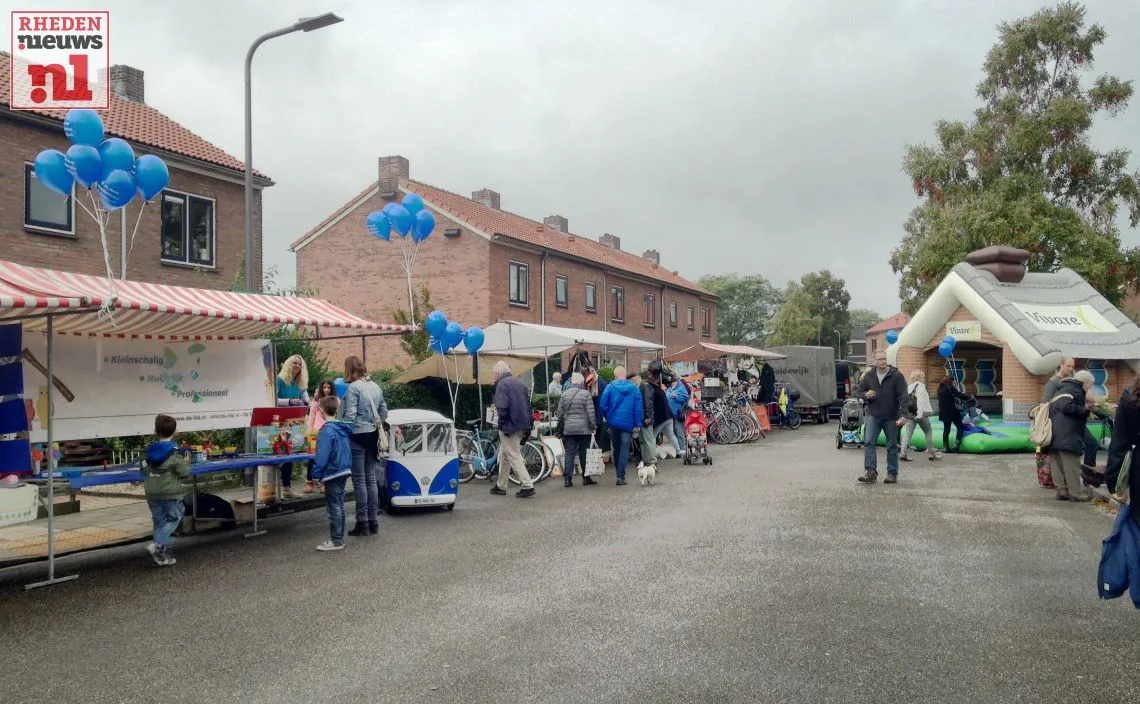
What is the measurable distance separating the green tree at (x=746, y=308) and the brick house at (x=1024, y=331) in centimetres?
7361

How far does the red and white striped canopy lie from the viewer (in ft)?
22.0

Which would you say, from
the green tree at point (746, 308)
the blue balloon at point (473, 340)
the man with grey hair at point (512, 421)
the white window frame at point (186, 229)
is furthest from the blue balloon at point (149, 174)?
the green tree at point (746, 308)

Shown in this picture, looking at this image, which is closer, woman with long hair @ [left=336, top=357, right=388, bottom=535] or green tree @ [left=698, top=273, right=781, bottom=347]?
woman with long hair @ [left=336, top=357, right=388, bottom=535]

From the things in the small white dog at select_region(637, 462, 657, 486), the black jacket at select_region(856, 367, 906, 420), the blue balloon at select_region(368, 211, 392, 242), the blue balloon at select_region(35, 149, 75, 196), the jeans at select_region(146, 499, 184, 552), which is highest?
the blue balloon at select_region(368, 211, 392, 242)

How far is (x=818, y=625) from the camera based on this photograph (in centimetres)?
536

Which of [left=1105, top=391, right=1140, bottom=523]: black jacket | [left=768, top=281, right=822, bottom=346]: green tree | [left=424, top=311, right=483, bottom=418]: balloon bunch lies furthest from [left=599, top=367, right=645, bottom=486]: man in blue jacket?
[left=768, top=281, right=822, bottom=346]: green tree

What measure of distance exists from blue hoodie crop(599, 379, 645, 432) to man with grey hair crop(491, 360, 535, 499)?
1758mm

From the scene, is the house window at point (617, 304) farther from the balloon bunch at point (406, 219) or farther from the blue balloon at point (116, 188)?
the blue balloon at point (116, 188)

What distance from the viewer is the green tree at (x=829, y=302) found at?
72.1m

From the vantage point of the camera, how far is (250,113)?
1170 centimetres

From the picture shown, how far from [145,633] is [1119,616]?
6.51 meters

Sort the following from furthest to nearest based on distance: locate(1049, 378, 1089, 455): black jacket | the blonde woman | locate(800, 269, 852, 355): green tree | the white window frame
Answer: locate(800, 269, 852, 355): green tree, the white window frame, the blonde woman, locate(1049, 378, 1089, 455): black jacket

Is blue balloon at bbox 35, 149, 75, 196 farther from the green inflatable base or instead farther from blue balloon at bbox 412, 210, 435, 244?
the green inflatable base

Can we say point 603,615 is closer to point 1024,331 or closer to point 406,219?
point 406,219
